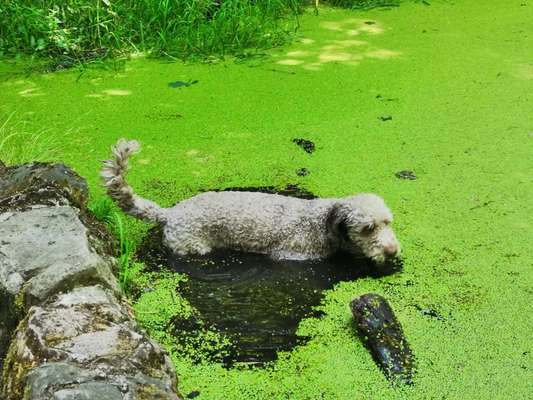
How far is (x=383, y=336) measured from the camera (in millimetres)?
2387

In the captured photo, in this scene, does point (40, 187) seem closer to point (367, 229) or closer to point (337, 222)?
point (337, 222)

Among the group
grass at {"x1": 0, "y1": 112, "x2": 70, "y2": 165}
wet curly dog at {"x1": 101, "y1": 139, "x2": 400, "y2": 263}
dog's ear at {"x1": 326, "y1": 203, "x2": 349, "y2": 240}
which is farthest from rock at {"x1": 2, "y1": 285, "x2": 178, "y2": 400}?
grass at {"x1": 0, "y1": 112, "x2": 70, "y2": 165}

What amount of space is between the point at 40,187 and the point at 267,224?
925mm

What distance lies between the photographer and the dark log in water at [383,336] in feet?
7.57

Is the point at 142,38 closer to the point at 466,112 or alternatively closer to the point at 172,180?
the point at 172,180

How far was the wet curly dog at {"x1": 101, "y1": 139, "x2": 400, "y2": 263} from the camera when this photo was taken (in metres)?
2.86

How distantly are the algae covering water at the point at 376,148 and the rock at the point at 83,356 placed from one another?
435mm

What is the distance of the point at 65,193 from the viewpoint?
271 cm

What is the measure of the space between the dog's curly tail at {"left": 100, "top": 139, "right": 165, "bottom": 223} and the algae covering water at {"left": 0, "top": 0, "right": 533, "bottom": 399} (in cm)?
21

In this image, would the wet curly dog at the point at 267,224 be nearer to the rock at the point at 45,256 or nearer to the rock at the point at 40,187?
the rock at the point at 40,187

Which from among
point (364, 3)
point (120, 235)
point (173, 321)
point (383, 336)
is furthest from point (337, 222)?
point (364, 3)

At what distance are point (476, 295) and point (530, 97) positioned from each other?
2079 millimetres

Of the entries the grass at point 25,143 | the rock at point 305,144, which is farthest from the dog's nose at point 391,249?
Answer: the grass at point 25,143

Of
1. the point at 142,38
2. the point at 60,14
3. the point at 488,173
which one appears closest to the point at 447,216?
the point at 488,173
